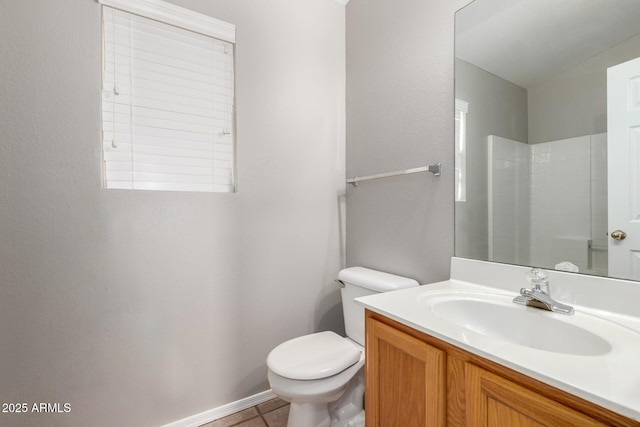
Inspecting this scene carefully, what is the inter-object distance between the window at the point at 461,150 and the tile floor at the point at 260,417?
4.70 ft

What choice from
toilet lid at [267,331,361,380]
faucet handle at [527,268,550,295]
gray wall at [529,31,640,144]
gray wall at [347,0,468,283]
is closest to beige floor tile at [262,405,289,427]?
toilet lid at [267,331,361,380]

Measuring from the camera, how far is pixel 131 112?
1335 mm

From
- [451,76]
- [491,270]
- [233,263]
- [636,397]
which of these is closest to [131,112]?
[233,263]

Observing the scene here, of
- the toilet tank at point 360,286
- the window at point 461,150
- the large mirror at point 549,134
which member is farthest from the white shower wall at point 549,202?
the toilet tank at point 360,286

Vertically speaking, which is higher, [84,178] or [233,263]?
[84,178]

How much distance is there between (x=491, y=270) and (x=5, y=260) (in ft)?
6.22

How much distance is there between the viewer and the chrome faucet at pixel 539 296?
34.0 inches

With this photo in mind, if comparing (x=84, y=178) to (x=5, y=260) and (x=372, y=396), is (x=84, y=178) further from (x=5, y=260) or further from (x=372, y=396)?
(x=372, y=396)

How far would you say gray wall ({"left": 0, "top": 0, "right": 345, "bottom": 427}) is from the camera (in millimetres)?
1158

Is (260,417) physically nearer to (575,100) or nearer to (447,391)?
(447,391)

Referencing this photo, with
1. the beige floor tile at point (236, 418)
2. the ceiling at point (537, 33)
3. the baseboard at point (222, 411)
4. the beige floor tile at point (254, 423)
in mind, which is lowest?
the beige floor tile at point (236, 418)

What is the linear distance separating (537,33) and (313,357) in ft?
5.13

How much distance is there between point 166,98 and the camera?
1.41 metres

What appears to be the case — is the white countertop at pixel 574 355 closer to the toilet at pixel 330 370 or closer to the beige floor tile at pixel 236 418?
the toilet at pixel 330 370
